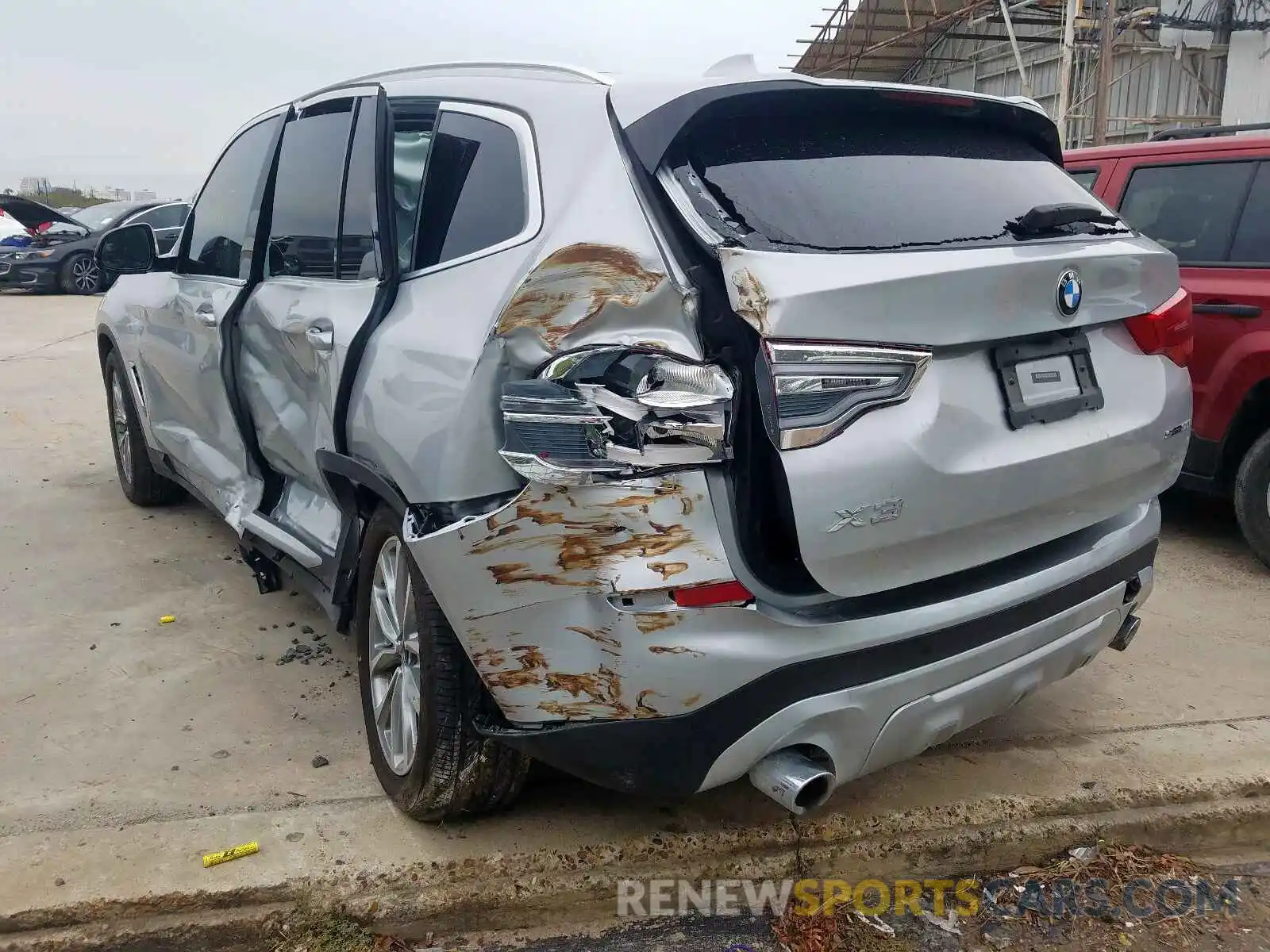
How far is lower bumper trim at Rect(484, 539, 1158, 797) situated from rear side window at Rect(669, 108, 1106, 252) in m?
0.81

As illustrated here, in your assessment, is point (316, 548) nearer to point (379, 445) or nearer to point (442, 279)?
point (379, 445)

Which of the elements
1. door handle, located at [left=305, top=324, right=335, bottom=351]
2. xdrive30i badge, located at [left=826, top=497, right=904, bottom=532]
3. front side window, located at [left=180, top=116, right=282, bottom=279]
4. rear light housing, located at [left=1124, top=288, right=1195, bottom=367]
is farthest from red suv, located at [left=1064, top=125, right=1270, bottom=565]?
front side window, located at [left=180, top=116, right=282, bottom=279]

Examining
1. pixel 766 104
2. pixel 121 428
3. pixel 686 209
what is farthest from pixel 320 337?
pixel 121 428

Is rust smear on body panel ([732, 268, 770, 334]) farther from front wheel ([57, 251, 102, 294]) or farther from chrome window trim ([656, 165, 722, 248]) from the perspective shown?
front wheel ([57, 251, 102, 294])

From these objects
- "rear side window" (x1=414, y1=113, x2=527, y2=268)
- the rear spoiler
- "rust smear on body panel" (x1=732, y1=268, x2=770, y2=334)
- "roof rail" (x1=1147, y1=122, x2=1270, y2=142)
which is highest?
the rear spoiler

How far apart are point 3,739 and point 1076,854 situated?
3.03 metres

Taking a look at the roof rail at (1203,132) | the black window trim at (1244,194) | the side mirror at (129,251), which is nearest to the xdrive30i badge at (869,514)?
the black window trim at (1244,194)

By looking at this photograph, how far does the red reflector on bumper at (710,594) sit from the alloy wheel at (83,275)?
17.1 metres

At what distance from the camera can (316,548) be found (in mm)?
3240

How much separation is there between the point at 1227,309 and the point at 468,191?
350 cm

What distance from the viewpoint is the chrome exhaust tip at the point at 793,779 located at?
2.16 metres

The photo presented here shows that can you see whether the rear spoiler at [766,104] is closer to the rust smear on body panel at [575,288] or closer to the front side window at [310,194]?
the rust smear on body panel at [575,288]

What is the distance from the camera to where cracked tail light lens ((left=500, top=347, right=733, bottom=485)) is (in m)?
1.98

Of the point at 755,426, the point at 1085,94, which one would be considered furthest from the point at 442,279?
the point at 1085,94
